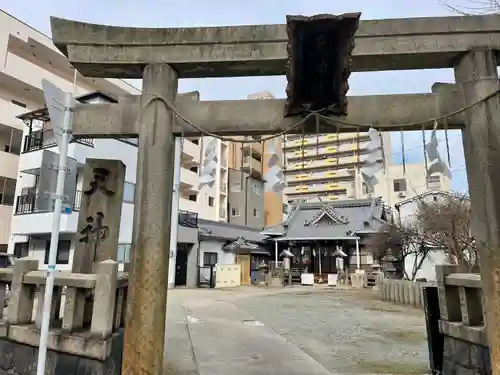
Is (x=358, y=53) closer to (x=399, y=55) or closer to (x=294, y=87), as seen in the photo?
(x=399, y=55)

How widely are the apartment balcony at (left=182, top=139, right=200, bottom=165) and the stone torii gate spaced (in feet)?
83.9

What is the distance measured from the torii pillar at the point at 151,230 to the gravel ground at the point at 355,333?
3171 millimetres

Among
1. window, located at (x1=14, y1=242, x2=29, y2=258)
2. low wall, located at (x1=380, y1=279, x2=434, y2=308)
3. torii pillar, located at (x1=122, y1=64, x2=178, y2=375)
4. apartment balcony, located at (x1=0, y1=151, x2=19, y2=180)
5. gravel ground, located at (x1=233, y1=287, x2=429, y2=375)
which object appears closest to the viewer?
torii pillar, located at (x1=122, y1=64, x2=178, y2=375)

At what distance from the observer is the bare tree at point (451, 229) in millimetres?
15183

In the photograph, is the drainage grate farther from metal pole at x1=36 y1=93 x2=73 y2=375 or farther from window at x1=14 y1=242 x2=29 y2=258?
window at x1=14 y1=242 x2=29 y2=258

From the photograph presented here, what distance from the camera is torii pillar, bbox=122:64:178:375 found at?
4070 mm

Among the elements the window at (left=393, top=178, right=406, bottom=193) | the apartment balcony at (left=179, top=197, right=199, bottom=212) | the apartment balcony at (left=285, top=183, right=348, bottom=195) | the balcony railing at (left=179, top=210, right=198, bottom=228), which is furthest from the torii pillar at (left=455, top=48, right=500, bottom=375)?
the apartment balcony at (left=285, top=183, right=348, bottom=195)

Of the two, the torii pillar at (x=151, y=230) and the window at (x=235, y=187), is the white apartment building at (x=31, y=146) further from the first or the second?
the torii pillar at (x=151, y=230)

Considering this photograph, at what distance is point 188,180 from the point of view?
30656 millimetres

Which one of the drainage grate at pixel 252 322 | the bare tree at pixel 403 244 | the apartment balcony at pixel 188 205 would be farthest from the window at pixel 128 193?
the bare tree at pixel 403 244

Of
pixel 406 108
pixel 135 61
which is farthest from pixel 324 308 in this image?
pixel 135 61

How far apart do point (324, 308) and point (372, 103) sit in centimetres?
1170

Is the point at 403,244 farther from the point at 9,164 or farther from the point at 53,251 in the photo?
the point at 9,164

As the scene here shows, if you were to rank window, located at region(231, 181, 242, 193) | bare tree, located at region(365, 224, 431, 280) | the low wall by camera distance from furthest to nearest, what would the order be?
window, located at region(231, 181, 242, 193) → bare tree, located at region(365, 224, 431, 280) → the low wall
